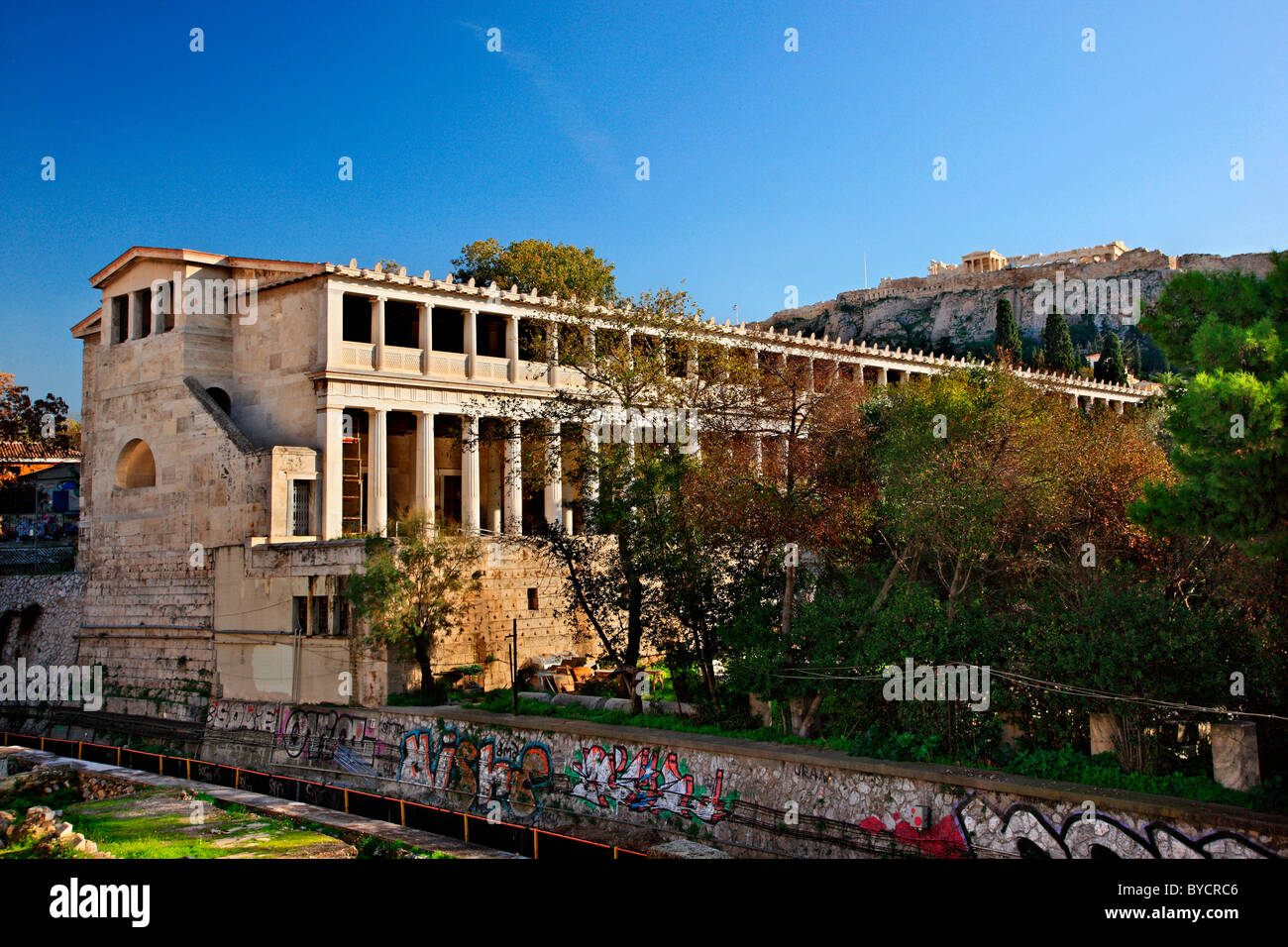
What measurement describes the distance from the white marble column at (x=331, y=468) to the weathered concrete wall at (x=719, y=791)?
6209 mm

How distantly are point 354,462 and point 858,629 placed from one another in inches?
847

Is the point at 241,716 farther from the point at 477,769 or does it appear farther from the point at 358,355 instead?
the point at 358,355

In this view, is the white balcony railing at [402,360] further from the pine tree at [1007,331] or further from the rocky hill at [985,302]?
the rocky hill at [985,302]

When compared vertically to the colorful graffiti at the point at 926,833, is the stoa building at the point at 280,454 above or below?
above

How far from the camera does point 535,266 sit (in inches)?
1906

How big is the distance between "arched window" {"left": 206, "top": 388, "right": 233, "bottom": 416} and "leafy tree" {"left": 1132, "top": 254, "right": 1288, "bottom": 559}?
3011cm

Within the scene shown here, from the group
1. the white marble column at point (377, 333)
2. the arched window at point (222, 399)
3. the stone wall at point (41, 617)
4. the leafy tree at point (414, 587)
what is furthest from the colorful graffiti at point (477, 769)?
the stone wall at point (41, 617)

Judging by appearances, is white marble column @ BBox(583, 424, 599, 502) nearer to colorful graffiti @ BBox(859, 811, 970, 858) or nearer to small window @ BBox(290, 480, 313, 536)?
small window @ BBox(290, 480, 313, 536)

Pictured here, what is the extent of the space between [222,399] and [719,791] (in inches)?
984

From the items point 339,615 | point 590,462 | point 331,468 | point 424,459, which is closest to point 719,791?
point 590,462

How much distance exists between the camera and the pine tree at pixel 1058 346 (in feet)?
205

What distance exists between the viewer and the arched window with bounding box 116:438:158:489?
115 feet
